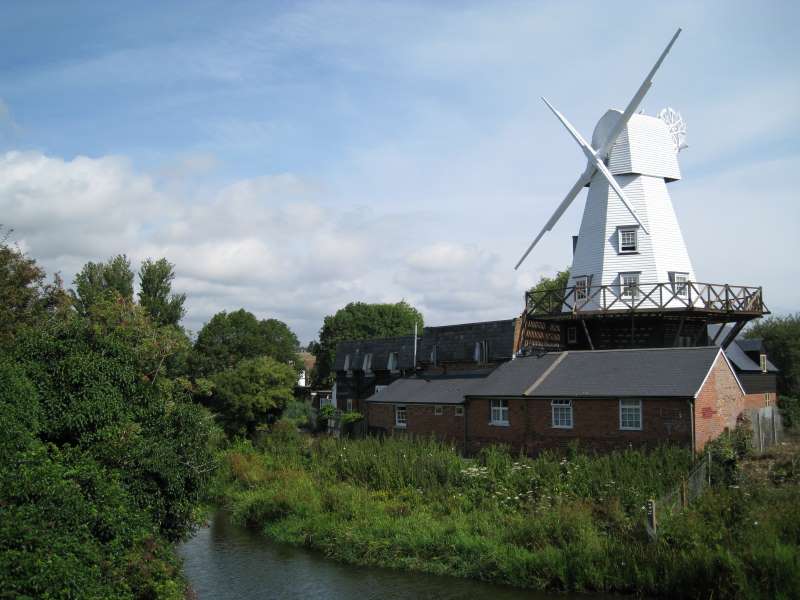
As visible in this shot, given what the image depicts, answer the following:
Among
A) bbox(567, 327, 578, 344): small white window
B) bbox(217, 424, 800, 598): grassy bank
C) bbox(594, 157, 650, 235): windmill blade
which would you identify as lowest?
bbox(217, 424, 800, 598): grassy bank

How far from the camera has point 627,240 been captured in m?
32.2

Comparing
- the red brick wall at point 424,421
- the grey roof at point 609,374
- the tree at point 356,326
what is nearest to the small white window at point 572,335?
the grey roof at point 609,374

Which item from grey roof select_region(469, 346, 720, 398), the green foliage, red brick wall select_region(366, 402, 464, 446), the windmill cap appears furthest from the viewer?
the green foliage

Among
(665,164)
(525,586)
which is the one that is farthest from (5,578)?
(665,164)

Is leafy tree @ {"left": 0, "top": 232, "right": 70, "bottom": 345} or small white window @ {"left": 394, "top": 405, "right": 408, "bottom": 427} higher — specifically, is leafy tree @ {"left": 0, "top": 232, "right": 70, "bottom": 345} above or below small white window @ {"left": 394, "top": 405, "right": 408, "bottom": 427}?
above

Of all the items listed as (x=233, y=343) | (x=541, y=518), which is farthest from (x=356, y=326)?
(x=541, y=518)

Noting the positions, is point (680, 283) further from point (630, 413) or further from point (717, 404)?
point (630, 413)

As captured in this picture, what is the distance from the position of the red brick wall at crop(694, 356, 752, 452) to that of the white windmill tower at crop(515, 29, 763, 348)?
4.05 meters

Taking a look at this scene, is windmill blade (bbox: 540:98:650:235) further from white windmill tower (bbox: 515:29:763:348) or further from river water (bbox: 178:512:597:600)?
river water (bbox: 178:512:597:600)

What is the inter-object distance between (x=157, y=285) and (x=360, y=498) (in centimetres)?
2970

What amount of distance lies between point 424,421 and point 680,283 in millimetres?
12577

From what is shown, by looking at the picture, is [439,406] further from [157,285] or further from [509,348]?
[157,285]

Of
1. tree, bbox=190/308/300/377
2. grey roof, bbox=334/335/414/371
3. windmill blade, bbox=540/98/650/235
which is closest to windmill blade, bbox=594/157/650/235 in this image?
windmill blade, bbox=540/98/650/235

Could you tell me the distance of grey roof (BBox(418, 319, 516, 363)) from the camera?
35531 mm
